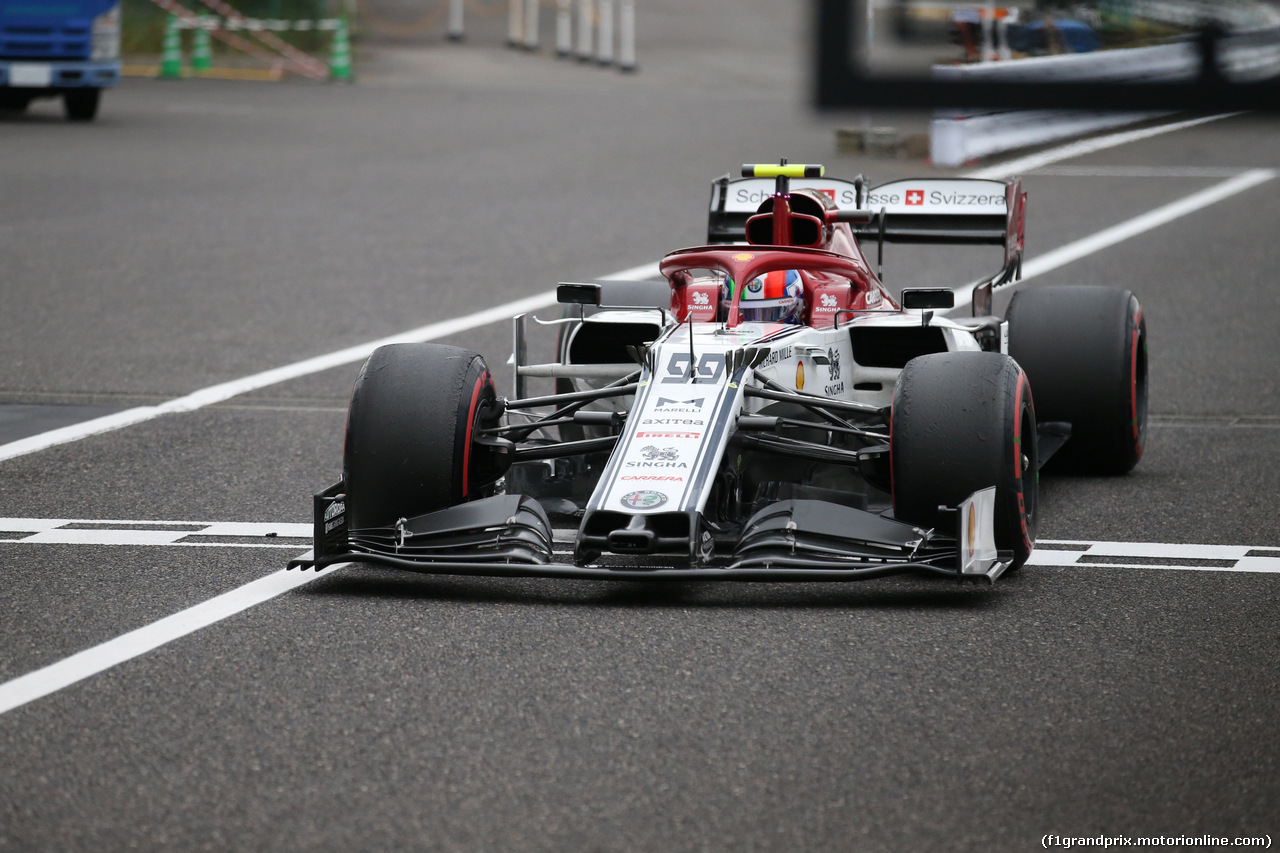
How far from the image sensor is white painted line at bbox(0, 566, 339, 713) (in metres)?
5.11

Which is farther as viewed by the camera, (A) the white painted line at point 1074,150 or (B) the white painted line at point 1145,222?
(A) the white painted line at point 1074,150

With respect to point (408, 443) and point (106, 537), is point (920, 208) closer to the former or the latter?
point (408, 443)

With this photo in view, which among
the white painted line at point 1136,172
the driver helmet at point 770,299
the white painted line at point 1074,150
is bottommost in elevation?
the driver helmet at point 770,299

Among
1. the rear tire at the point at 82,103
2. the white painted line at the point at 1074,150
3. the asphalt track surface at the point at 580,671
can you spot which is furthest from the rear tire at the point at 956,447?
the rear tire at the point at 82,103

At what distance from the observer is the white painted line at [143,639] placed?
5.11m

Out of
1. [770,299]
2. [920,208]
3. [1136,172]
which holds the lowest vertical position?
[770,299]

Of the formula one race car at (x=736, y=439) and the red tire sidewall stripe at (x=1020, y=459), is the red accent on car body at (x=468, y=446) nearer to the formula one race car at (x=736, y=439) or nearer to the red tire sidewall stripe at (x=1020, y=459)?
the formula one race car at (x=736, y=439)

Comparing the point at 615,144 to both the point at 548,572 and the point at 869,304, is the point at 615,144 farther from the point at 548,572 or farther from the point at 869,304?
the point at 548,572

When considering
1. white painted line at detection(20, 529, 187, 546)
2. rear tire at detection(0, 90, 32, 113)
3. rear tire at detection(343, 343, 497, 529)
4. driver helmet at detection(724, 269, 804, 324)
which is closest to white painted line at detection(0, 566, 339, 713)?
rear tire at detection(343, 343, 497, 529)

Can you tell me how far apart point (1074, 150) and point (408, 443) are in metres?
17.4

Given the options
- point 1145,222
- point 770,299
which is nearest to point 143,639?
point 770,299

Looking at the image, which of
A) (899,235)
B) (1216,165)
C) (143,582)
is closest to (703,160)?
(1216,165)

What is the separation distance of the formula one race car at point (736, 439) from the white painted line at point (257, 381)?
2421 mm

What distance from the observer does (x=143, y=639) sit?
5582 mm
